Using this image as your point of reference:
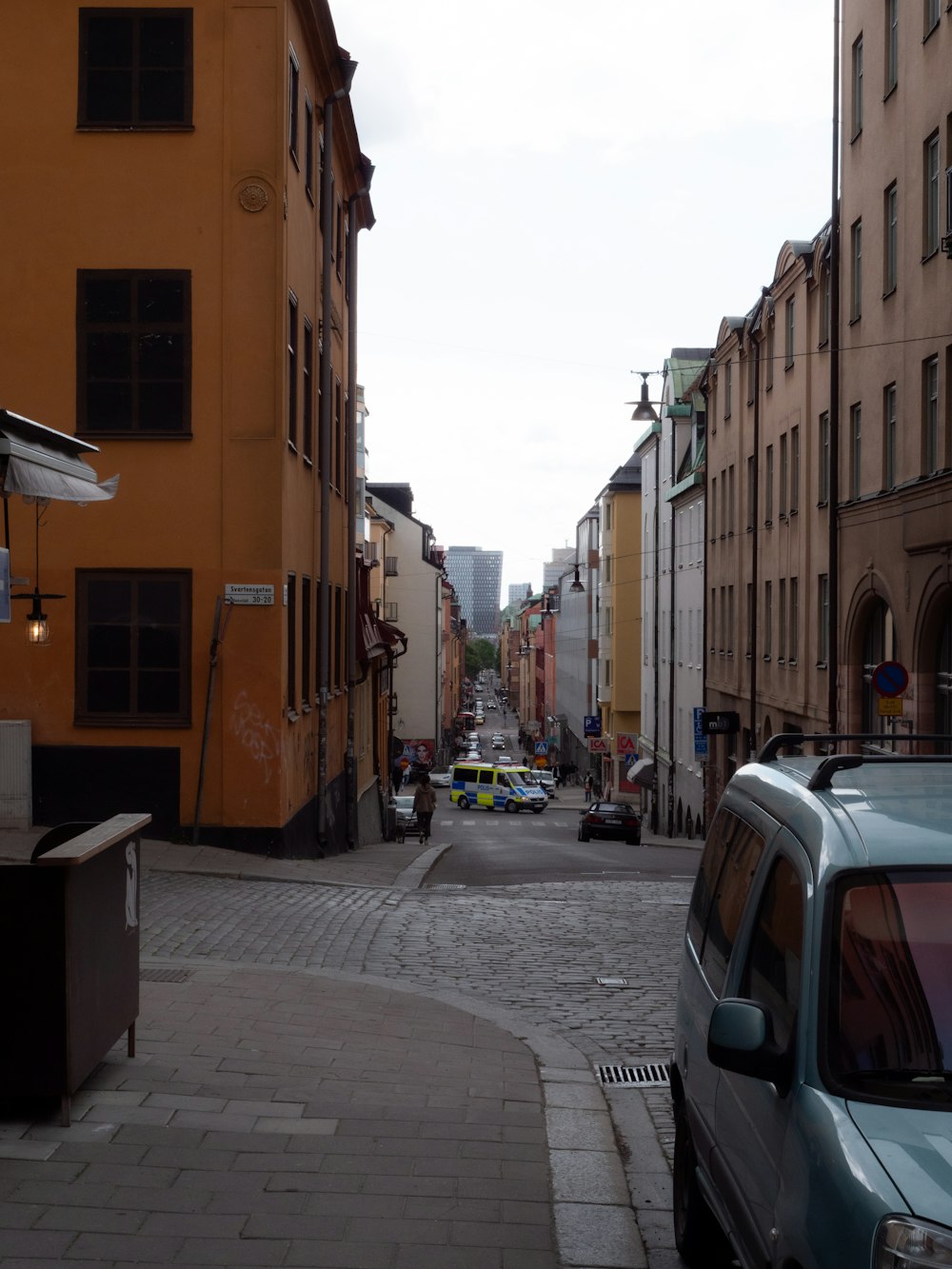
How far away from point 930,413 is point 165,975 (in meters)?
16.8

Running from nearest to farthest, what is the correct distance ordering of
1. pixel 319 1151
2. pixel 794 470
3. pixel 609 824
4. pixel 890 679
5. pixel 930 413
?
pixel 319 1151 < pixel 890 679 < pixel 930 413 < pixel 794 470 < pixel 609 824

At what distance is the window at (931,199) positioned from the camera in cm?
2272

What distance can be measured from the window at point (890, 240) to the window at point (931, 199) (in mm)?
1719

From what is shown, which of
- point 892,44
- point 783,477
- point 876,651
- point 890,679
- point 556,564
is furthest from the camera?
point 556,564

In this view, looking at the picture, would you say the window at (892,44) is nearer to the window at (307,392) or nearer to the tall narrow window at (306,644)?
the window at (307,392)

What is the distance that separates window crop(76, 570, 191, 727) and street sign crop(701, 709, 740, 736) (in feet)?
79.6

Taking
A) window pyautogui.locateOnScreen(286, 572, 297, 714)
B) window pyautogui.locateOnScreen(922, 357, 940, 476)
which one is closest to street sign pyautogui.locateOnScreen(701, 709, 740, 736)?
window pyautogui.locateOnScreen(922, 357, 940, 476)

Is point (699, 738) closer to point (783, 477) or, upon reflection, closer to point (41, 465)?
point (783, 477)

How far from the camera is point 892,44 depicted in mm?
25391

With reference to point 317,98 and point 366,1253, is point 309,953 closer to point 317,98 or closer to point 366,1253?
point 366,1253

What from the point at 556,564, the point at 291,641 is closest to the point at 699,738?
the point at 291,641

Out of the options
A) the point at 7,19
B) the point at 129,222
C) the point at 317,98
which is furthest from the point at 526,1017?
the point at 317,98

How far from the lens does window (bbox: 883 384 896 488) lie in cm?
2531

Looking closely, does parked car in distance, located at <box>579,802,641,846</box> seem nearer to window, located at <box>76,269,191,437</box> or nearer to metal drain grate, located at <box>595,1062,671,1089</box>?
window, located at <box>76,269,191,437</box>
